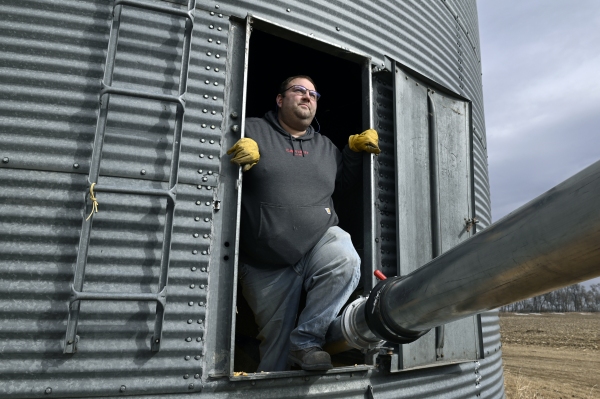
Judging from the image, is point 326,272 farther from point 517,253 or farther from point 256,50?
point 256,50

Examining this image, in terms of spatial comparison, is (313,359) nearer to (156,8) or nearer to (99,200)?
(99,200)

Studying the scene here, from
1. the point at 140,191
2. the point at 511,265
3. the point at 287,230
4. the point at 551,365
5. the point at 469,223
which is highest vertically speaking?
the point at 469,223

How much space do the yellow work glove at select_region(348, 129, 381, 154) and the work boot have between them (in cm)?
149

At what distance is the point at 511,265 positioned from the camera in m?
1.69

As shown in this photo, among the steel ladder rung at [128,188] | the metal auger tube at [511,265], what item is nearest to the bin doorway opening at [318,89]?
the steel ladder rung at [128,188]

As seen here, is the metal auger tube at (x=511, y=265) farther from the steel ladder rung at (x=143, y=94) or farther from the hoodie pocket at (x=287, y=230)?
the steel ladder rung at (x=143, y=94)

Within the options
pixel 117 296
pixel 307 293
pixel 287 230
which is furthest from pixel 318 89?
pixel 117 296

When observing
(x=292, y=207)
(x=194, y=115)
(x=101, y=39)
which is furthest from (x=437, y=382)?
(x=101, y=39)

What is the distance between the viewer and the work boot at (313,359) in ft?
9.69

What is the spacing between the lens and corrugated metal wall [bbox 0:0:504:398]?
2559 millimetres

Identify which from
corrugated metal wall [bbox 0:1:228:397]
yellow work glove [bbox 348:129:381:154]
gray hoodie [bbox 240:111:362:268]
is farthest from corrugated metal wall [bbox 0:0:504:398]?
yellow work glove [bbox 348:129:381:154]

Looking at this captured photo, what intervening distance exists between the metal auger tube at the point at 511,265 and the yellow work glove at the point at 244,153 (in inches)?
47.4

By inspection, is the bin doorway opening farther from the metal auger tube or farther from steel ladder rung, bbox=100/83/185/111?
the metal auger tube

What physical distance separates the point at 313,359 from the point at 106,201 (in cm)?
151
